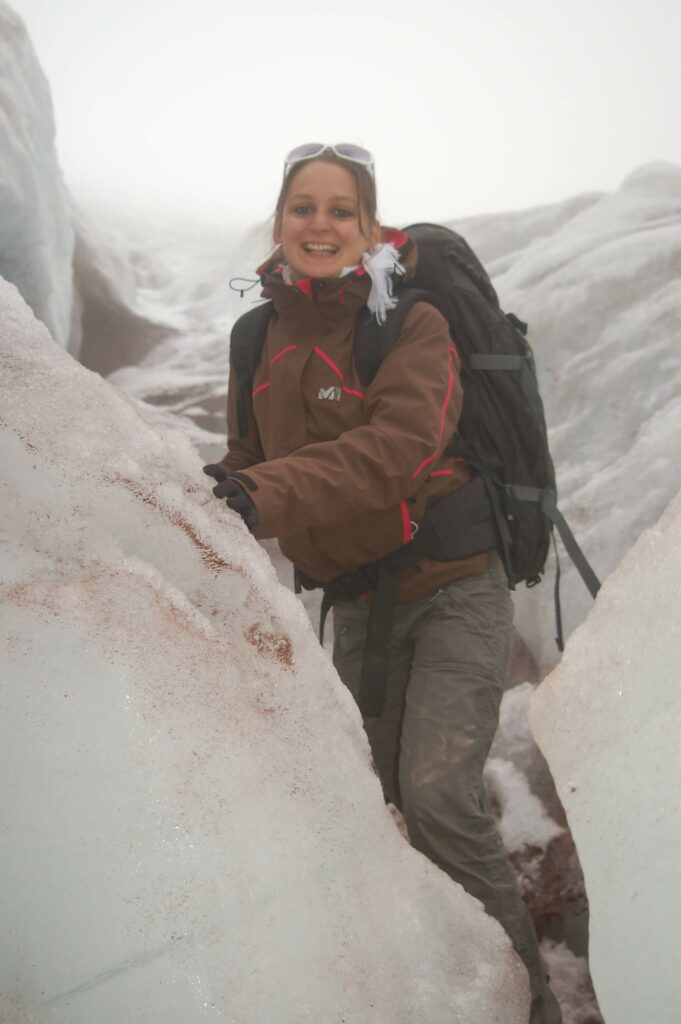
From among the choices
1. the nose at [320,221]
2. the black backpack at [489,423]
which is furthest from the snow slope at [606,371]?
the nose at [320,221]

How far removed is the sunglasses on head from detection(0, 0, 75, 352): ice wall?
2131mm

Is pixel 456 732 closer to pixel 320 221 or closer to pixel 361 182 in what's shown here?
pixel 320 221

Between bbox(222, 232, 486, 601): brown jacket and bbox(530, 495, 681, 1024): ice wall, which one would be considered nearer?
bbox(530, 495, 681, 1024): ice wall

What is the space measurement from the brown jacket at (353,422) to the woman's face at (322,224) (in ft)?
0.30

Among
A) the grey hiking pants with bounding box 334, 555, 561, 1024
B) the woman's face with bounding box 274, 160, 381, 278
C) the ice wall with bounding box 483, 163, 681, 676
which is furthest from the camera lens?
the ice wall with bounding box 483, 163, 681, 676

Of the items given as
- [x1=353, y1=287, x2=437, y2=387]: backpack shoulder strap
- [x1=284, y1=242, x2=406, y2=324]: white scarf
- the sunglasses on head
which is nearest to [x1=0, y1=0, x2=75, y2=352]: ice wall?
the sunglasses on head

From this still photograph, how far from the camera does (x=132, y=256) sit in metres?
10.2

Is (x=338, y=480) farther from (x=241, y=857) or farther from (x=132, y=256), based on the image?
(x=132, y=256)

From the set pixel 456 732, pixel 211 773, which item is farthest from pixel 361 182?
pixel 211 773

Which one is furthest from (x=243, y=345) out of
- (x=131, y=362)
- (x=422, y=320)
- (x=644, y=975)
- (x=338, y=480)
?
(x=131, y=362)

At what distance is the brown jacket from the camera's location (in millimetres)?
2150

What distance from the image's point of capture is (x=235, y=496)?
189cm

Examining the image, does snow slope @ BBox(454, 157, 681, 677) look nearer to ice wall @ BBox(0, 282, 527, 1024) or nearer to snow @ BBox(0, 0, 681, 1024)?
snow @ BBox(0, 0, 681, 1024)

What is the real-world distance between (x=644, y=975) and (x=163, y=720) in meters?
0.93
